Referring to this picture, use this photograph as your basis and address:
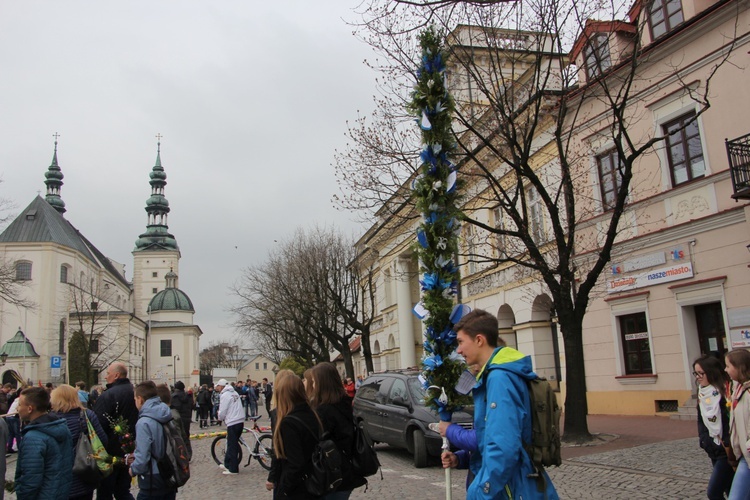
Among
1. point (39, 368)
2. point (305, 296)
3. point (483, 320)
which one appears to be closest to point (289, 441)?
point (483, 320)

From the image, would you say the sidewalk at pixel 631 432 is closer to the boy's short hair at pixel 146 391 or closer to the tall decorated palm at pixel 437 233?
the tall decorated palm at pixel 437 233

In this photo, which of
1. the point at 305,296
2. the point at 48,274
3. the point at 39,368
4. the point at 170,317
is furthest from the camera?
the point at 170,317

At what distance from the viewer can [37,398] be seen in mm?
5703

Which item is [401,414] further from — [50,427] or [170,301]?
[170,301]

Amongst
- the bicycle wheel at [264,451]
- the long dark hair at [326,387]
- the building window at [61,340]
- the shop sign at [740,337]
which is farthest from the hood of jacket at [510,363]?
the building window at [61,340]

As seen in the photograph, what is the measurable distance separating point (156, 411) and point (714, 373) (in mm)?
5488

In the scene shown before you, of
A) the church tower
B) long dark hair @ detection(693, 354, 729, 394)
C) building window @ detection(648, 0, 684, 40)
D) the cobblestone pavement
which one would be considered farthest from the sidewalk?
the church tower

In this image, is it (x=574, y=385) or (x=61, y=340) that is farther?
(x=61, y=340)

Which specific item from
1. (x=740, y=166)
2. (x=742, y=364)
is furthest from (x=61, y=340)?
(x=742, y=364)

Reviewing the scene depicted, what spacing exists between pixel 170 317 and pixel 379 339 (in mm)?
67031

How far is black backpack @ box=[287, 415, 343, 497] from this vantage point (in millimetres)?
4848

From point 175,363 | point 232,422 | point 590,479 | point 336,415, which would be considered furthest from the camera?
point 175,363

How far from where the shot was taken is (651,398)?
58.2 feet

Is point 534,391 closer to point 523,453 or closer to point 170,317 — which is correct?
point 523,453
